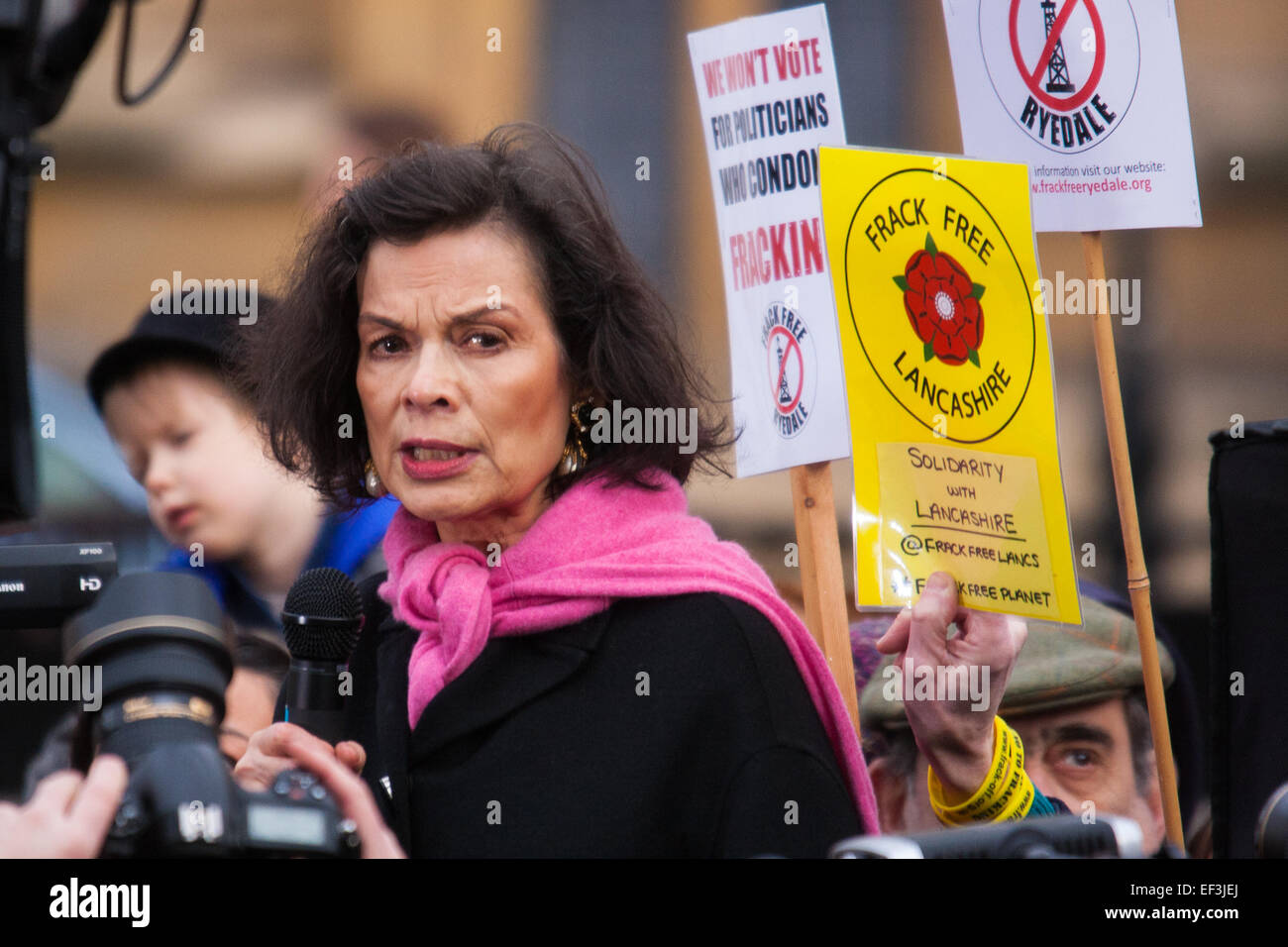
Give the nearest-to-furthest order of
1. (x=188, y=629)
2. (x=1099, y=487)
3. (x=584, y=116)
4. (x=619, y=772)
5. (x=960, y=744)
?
(x=188, y=629) → (x=619, y=772) → (x=960, y=744) → (x=1099, y=487) → (x=584, y=116)

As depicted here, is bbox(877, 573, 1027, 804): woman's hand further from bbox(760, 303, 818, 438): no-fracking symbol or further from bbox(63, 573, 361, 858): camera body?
bbox(63, 573, 361, 858): camera body

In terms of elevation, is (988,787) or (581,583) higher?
(581,583)

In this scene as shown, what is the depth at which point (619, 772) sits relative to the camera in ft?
6.77

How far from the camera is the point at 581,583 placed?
7.11 feet

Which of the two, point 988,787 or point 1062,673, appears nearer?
point 988,787

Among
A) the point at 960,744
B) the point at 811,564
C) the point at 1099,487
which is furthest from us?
the point at 1099,487

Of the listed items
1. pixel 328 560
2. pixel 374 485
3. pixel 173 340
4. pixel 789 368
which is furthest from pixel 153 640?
pixel 173 340

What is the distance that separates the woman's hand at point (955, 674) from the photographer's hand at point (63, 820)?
134 centimetres

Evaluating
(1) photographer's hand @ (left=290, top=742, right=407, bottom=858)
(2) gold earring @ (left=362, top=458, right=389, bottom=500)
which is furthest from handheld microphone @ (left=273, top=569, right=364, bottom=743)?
(2) gold earring @ (left=362, top=458, right=389, bottom=500)

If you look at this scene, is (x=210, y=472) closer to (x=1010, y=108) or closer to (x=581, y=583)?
(x=581, y=583)

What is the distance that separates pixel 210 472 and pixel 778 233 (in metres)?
1.34

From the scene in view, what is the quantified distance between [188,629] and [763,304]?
175cm
